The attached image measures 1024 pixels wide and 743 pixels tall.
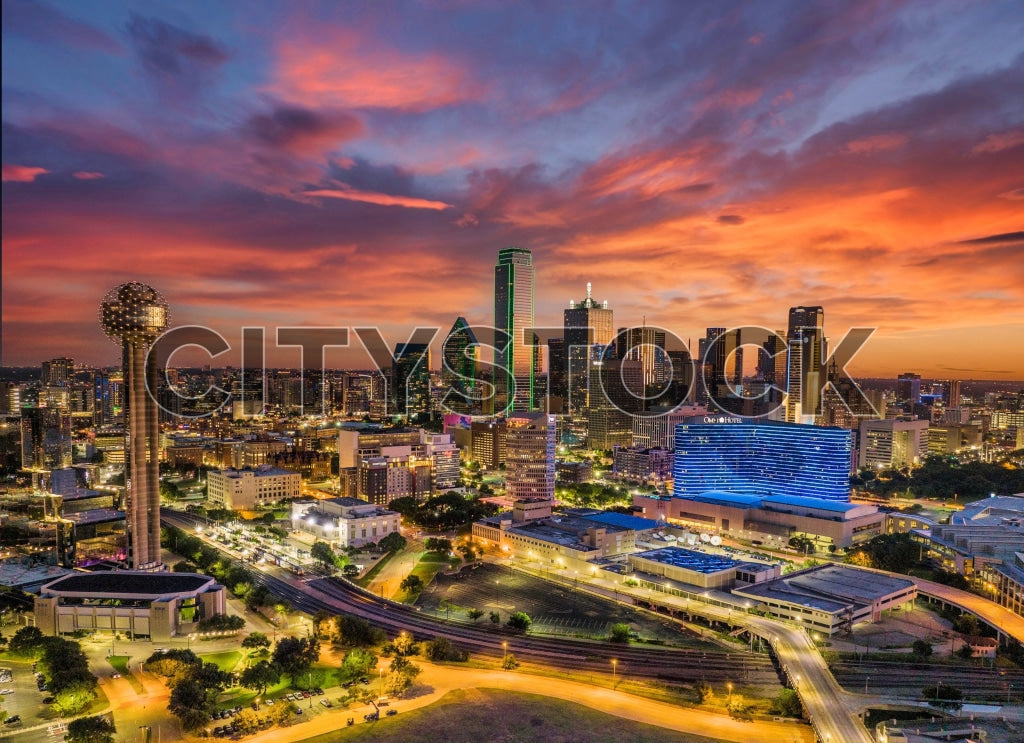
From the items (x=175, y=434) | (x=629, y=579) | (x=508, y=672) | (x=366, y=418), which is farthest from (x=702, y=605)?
(x=366, y=418)

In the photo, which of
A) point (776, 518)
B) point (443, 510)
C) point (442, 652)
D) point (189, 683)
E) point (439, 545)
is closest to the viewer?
point (189, 683)

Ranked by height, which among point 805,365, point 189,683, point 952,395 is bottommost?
point 189,683

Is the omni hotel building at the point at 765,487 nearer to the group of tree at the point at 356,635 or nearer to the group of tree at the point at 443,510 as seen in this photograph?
the group of tree at the point at 443,510

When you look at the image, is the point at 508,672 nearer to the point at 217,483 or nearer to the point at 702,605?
the point at 702,605

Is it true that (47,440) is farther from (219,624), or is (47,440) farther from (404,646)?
(404,646)

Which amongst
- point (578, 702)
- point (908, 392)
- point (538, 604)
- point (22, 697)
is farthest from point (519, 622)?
point (908, 392)

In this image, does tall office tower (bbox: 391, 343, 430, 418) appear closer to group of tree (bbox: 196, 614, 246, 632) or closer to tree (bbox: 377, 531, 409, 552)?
tree (bbox: 377, 531, 409, 552)
